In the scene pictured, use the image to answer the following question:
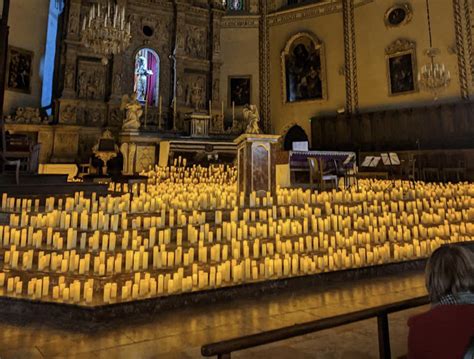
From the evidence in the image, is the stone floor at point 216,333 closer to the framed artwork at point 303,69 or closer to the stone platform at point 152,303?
the stone platform at point 152,303

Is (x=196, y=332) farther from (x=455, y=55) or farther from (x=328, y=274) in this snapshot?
(x=455, y=55)

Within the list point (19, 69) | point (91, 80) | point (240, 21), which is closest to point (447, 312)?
point (19, 69)

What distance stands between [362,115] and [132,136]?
9.82 metres

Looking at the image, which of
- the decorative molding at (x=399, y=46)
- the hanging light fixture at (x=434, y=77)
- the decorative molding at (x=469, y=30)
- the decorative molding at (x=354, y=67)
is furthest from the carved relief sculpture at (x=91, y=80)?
the decorative molding at (x=469, y=30)

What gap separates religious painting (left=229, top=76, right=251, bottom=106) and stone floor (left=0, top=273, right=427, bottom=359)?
48.7ft

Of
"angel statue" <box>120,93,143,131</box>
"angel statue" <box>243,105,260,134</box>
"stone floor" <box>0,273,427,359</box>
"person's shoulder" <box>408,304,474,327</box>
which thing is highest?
"angel statue" <box>120,93,143,131</box>

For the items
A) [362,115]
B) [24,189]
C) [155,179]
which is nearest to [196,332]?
[24,189]

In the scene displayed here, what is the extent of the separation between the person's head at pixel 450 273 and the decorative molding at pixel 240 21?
60.1ft

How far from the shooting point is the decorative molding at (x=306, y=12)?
16031 millimetres

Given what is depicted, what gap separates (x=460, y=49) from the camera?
41.0ft

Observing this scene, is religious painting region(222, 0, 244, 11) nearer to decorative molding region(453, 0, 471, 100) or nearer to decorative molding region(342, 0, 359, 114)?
decorative molding region(342, 0, 359, 114)

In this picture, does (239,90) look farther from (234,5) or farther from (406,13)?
(406,13)

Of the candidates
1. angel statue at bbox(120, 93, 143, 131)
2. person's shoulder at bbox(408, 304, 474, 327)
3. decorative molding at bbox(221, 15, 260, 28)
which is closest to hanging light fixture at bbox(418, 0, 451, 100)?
decorative molding at bbox(221, 15, 260, 28)

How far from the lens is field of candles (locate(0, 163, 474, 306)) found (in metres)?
3.54
